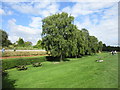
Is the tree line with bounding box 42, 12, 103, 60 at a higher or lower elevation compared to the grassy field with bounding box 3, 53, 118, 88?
higher

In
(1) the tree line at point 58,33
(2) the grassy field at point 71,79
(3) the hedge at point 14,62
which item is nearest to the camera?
(2) the grassy field at point 71,79

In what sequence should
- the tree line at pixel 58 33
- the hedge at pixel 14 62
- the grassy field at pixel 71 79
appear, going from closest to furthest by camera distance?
the grassy field at pixel 71 79 < the hedge at pixel 14 62 < the tree line at pixel 58 33

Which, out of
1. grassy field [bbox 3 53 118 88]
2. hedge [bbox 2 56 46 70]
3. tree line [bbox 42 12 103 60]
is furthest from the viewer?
tree line [bbox 42 12 103 60]

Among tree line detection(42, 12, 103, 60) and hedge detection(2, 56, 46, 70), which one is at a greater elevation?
tree line detection(42, 12, 103, 60)

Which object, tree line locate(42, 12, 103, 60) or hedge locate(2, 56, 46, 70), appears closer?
hedge locate(2, 56, 46, 70)

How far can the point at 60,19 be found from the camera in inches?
957

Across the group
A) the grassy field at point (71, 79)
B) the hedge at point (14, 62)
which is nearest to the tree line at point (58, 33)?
the hedge at point (14, 62)

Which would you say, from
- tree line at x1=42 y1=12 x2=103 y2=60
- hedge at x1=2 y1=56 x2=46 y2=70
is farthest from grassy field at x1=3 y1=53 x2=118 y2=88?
tree line at x1=42 y1=12 x2=103 y2=60

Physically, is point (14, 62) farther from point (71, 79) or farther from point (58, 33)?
point (71, 79)

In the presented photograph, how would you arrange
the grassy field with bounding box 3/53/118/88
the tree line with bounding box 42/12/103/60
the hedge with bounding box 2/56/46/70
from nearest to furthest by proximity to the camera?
1. the grassy field with bounding box 3/53/118/88
2. the hedge with bounding box 2/56/46/70
3. the tree line with bounding box 42/12/103/60

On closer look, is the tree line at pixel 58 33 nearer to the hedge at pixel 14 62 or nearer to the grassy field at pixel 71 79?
the hedge at pixel 14 62

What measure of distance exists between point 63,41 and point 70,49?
340 centimetres

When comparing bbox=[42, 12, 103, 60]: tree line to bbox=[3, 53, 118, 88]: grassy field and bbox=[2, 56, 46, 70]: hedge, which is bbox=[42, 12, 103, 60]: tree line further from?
bbox=[3, 53, 118, 88]: grassy field

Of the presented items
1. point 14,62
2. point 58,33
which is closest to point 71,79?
point 14,62
